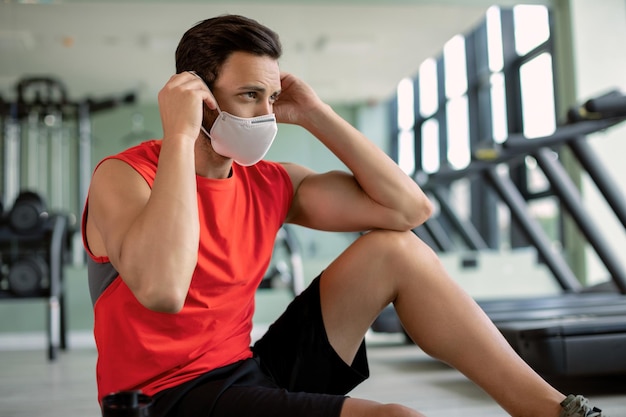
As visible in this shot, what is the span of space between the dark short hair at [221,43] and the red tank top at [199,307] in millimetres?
189

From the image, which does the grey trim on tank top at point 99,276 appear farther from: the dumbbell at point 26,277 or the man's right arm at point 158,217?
the dumbbell at point 26,277

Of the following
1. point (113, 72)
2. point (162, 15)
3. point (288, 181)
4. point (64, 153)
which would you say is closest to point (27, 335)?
point (64, 153)

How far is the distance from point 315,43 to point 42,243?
2605 millimetres

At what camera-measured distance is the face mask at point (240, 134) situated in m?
1.36

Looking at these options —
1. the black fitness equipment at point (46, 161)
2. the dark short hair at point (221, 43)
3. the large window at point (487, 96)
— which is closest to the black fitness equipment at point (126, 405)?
the dark short hair at point (221, 43)

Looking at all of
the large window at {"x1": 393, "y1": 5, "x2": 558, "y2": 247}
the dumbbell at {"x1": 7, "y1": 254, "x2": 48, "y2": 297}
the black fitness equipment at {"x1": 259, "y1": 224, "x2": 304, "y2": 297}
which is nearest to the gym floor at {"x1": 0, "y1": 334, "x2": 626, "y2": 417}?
the dumbbell at {"x1": 7, "y1": 254, "x2": 48, "y2": 297}

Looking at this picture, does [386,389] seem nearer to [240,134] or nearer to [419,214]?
[419,214]

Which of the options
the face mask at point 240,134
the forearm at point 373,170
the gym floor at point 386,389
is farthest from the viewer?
the gym floor at point 386,389

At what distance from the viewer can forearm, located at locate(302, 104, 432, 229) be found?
1521 millimetres

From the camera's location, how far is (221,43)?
1.36 meters

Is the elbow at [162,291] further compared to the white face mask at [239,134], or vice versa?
the white face mask at [239,134]

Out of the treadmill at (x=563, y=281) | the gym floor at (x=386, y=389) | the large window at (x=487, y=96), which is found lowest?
the gym floor at (x=386, y=389)

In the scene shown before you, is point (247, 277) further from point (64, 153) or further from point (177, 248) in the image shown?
point (64, 153)

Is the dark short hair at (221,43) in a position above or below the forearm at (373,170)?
above
